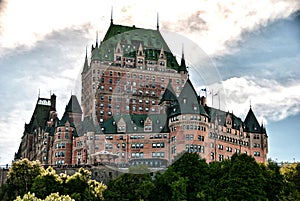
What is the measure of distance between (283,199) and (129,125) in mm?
64419

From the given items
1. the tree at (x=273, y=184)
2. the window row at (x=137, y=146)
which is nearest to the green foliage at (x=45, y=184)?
the tree at (x=273, y=184)

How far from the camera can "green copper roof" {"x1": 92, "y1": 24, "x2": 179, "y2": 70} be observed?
590 ft

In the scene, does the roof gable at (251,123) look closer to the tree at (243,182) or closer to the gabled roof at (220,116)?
the gabled roof at (220,116)

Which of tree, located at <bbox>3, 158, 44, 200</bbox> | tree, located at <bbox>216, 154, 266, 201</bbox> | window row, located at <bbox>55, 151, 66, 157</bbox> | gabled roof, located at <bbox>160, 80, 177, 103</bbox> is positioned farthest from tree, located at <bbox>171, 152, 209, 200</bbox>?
window row, located at <bbox>55, 151, 66, 157</bbox>

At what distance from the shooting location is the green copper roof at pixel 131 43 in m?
180

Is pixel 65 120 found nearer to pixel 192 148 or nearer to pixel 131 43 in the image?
pixel 131 43

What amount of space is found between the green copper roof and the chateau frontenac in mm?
319

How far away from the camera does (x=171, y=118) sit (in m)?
149

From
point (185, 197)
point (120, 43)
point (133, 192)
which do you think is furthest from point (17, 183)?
point (120, 43)

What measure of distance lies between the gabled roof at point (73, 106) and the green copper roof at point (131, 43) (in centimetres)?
1543

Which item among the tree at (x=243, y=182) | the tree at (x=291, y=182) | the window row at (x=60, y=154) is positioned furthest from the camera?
the window row at (x=60, y=154)

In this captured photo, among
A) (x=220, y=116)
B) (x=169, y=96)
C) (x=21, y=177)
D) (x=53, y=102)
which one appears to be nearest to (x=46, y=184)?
(x=21, y=177)

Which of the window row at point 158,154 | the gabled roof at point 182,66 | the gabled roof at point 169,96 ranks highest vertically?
the gabled roof at point 182,66

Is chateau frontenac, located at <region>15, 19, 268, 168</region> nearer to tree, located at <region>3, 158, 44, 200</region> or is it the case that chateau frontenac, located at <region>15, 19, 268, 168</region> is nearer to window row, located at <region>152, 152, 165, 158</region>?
window row, located at <region>152, 152, 165, 158</region>
